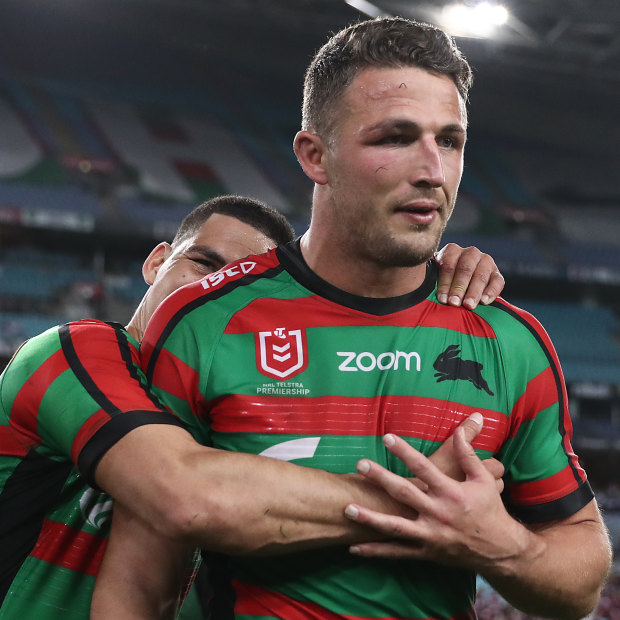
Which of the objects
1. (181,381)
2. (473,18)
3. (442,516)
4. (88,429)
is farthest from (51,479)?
(473,18)

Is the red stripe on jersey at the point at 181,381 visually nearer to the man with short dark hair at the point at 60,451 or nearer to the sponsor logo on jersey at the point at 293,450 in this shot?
the man with short dark hair at the point at 60,451

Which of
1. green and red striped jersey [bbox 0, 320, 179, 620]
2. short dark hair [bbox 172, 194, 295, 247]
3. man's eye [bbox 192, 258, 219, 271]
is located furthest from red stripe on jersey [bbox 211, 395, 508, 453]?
short dark hair [bbox 172, 194, 295, 247]

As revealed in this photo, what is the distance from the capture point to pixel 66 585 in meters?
2.20

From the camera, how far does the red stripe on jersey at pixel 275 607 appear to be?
1887 mm

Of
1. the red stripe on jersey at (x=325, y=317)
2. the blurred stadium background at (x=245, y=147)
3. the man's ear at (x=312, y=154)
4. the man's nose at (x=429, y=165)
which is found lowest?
the red stripe on jersey at (x=325, y=317)

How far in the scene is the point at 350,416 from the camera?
1.99 metres

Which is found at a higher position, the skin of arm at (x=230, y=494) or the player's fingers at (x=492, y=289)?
the player's fingers at (x=492, y=289)

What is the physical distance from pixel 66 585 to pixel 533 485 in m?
1.24

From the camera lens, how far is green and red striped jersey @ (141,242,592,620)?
1932 mm

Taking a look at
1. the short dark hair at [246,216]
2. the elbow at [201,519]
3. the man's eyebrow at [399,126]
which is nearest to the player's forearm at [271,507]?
the elbow at [201,519]

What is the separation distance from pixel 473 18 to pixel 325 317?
1350 centimetres

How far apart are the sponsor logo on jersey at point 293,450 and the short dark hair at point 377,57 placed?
2.56 feet

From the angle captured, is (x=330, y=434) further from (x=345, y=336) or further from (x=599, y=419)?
(x=599, y=419)

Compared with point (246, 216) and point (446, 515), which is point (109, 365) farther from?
point (246, 216)
